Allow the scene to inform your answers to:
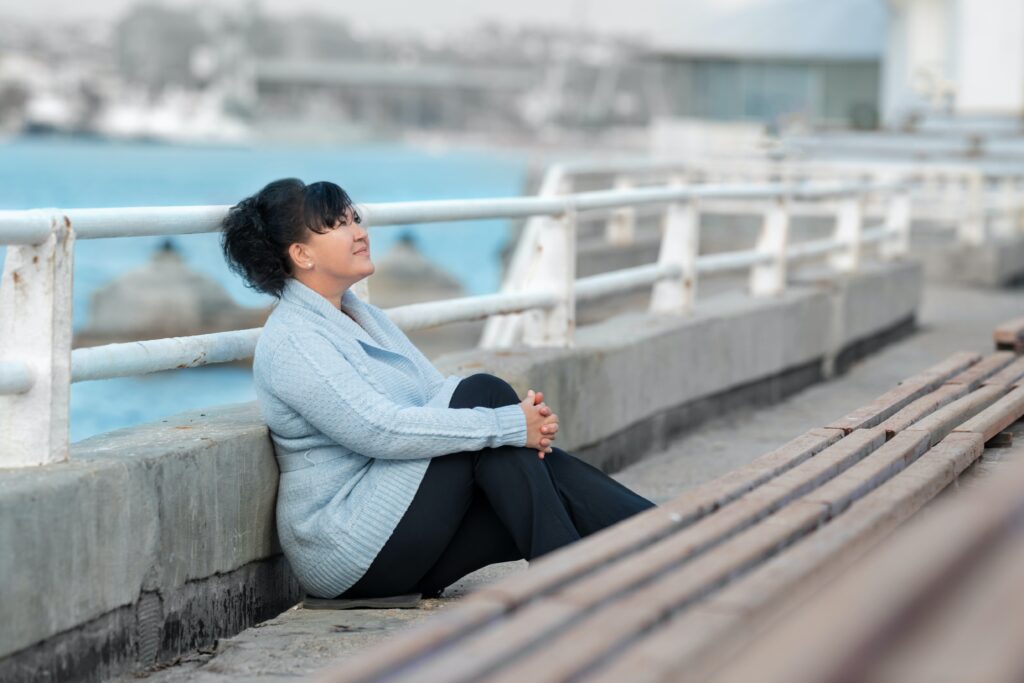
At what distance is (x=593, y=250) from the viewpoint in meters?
16.5

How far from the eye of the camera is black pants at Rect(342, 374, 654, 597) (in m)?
4.29

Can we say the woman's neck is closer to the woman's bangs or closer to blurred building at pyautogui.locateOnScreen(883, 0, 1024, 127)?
the woman's bangs

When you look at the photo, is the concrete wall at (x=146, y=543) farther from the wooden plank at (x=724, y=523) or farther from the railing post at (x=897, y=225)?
the railing post at (x=897, y=225)

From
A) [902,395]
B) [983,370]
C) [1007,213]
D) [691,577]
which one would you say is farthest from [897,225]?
[691,577]

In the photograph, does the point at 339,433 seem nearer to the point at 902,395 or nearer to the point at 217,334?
the point at 217,334

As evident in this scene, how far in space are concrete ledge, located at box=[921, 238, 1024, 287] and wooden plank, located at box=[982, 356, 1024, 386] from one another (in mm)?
11160

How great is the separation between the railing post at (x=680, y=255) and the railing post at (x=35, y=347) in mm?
4548

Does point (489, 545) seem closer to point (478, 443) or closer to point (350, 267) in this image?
point (478, 443)

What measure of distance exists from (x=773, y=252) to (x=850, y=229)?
1663mm

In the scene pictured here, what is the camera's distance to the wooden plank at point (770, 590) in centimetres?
222

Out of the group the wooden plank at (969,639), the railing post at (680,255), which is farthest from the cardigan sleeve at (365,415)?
the railing post at (680,255)

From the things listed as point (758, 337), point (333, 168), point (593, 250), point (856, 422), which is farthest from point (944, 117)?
point (333, 168)

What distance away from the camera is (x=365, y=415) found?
420cm

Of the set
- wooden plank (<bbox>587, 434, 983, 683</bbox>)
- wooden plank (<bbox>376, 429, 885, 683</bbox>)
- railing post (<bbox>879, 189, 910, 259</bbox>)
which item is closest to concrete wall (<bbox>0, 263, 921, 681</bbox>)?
wooden plank (<bbox>376, 429, 885, 683</bbox>)
